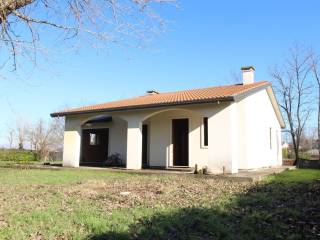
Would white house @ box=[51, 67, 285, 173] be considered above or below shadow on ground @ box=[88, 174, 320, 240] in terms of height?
above

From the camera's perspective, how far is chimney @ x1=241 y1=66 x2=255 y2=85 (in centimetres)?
2028

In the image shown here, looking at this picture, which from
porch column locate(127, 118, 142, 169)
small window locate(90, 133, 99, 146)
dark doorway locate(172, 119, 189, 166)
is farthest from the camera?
small window locate(90, 133, 99, 146)

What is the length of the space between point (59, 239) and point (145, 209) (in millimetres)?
2345

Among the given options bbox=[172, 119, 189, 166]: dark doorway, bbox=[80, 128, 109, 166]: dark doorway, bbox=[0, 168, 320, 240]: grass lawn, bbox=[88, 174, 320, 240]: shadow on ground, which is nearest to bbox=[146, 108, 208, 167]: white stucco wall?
bbox=[172, 119, 189, 166]: dark doorway

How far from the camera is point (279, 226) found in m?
6.41

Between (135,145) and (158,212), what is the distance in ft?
33.3

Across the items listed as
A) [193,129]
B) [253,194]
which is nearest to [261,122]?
[193,129]

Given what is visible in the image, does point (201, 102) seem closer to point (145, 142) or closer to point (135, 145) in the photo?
point (135, 145)

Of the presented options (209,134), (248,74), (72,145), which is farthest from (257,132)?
(72,145)

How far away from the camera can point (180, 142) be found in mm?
18812

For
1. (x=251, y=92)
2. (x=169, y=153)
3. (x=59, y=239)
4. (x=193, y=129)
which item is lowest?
(x=59, y=239)

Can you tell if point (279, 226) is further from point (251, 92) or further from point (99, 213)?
point (251, 92)

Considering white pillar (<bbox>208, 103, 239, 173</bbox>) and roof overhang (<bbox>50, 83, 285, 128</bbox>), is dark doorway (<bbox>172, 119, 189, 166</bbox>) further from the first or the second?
white pillar (<bbox>208, 103, 239, 173</bbox>)

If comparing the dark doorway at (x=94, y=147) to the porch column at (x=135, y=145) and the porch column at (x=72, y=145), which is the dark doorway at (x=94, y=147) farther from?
the porch column at (x=135, y=145)
